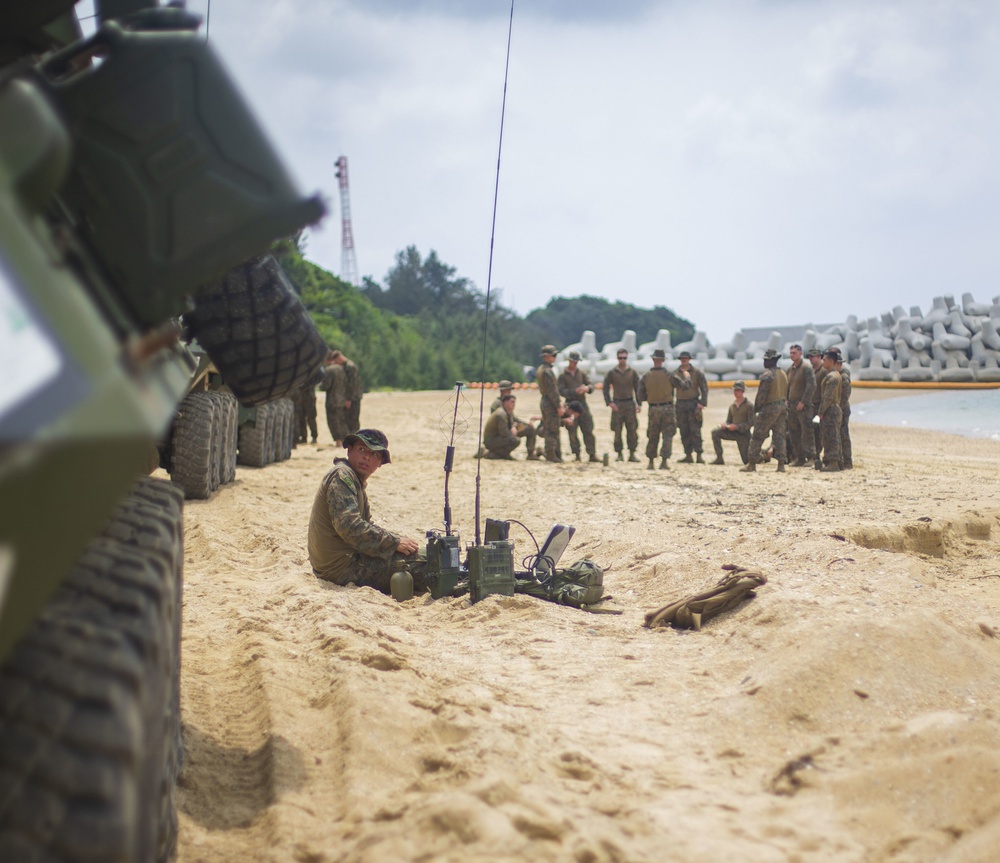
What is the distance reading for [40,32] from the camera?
2891mm

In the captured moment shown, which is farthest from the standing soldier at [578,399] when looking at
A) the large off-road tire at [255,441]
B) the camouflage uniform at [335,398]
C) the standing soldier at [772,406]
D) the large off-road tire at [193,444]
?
the large off-road tire at [193,444]

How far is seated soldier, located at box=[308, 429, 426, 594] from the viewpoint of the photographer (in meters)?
6.30

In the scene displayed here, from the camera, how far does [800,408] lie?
15008 millimetres

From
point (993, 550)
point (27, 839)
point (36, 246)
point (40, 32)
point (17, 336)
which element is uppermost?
point (40, 32)

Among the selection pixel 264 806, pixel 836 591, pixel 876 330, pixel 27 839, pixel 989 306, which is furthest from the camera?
pixel 876 330

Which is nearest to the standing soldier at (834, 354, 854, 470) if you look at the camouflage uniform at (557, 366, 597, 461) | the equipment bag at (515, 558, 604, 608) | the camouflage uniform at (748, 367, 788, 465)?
the camouflage uniform at (748, 367, 788, 465)

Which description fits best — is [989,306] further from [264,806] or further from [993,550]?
[264,806]

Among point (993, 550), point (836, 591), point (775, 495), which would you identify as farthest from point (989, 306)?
point (836, 591)

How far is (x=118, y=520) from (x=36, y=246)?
3.10 feet

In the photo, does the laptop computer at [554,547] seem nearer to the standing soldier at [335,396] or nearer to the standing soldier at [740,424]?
the standing soldier at [740,424]

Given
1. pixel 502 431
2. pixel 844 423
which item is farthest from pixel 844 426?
pixel 502 431

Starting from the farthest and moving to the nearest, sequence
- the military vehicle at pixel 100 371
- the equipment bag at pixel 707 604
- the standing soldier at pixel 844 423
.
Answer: the standing soldier at pixel 844 423 → the equipment bag at pixel 707 604 → the military vehicle at pixel 100 371

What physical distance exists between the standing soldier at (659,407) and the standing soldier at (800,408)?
5.45 ft

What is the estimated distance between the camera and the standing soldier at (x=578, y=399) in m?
15.8
